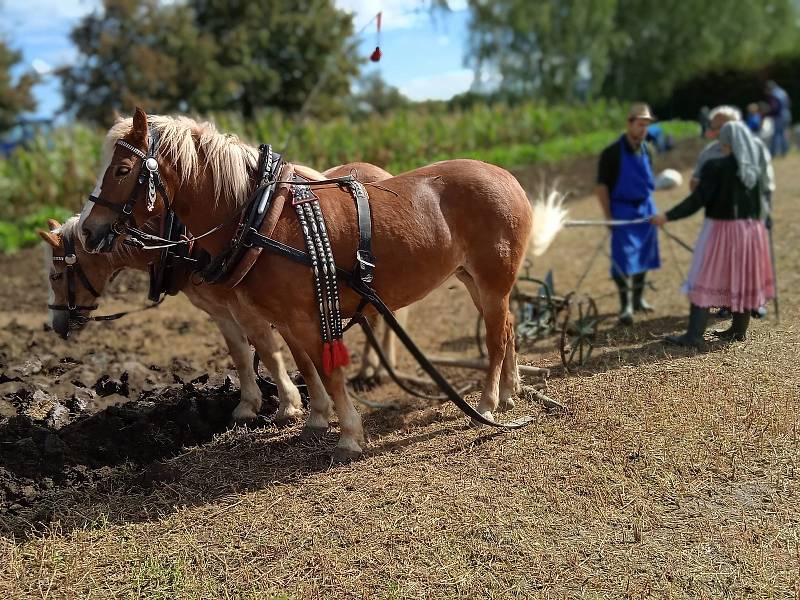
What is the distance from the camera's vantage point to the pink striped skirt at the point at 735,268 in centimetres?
546

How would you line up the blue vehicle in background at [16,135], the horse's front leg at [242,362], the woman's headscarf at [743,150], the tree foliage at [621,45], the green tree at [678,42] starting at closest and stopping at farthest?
the horse's front leg at [242,362]
the woman's headscarf at [743,150]
the blue vehicle in background at [16,135]
the tree foliage at [621,45]
the green tree at [678,42]

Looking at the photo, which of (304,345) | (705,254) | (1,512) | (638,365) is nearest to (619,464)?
(638,365)

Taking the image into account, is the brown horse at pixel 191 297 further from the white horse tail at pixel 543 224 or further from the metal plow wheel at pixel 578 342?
the metal plow wheel at pixel 578 342

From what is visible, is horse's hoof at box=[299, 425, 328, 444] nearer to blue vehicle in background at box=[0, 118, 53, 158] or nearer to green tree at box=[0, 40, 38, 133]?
blue vehicle in background at box=[0, 118, 53, 158]

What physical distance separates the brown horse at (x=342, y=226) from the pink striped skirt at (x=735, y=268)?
1858 mm

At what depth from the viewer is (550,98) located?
32469 millimetres

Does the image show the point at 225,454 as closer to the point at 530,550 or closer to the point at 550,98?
the point at 530,550

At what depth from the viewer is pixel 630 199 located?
22.9 ft

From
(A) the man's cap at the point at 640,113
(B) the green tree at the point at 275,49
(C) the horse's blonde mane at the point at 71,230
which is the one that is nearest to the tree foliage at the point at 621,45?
(B) the green tree at the point at 275,49

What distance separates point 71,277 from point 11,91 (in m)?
26.8

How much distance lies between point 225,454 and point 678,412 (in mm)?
2978

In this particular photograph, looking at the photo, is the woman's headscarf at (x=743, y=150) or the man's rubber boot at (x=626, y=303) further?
the man's rubber boot at (x=626, y=303)

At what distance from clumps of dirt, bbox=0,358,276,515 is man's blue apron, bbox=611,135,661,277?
387cm

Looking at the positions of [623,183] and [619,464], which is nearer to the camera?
[619,464]
